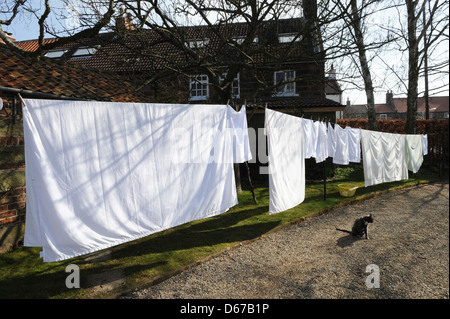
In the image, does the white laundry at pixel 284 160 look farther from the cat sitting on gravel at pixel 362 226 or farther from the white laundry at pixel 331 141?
the white laundry at pixel 331 141

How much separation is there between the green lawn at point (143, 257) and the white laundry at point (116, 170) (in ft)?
1.98

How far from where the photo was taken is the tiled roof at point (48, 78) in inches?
193

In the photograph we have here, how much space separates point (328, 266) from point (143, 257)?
2482 mm

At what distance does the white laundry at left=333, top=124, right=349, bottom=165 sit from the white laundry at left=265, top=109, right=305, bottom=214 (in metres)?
1.92

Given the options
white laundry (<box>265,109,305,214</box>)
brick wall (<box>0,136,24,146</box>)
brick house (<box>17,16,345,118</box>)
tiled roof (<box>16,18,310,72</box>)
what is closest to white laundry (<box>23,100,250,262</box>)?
white laundry (<box>265,109,305,214</box>)

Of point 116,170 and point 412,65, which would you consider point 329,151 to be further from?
point 412,65

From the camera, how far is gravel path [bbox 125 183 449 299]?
342 cm

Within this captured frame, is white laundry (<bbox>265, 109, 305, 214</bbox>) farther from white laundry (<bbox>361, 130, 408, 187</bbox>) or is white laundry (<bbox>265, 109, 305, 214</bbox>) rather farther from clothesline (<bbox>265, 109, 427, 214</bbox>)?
white laundry (<bbox>361, 130, 408, 187</bbox>)

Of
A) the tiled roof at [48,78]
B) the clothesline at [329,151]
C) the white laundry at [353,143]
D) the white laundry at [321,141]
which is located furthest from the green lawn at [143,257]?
the tiled roof at [48,78]

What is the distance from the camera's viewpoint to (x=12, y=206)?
4656 millimetres

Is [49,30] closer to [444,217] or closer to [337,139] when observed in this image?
[337,139]

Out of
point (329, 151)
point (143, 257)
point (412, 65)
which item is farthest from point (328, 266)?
point (412, 65)

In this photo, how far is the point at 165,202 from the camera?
3.74m
